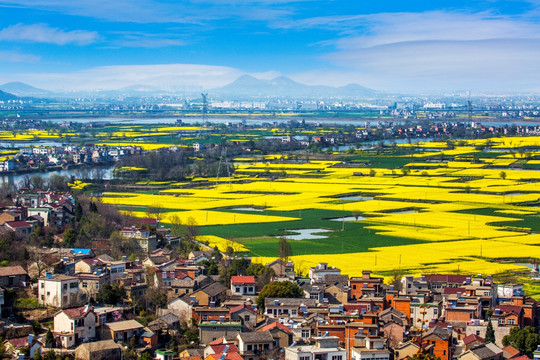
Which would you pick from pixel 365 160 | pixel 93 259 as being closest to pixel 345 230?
pixel 93 259

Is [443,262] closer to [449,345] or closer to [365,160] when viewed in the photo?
[449,345]

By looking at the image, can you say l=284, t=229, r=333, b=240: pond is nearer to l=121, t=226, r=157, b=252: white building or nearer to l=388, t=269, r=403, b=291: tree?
l=121, t=226, r=157, b=252: white building

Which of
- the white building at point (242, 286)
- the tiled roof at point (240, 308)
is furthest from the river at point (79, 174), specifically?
the tiled roof at point (240, 308)

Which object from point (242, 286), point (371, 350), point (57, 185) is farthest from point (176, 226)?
point (371, 350)

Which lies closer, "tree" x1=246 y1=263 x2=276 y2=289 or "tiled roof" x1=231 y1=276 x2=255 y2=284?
"tiled roof" x1=231 y1=276 x2=255 y2=284

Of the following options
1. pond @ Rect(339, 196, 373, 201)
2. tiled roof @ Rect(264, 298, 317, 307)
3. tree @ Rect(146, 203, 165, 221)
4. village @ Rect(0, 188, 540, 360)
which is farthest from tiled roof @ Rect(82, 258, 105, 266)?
pond @ Rect(339, 196, 373, 201)

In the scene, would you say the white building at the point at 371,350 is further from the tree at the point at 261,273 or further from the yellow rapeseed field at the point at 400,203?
the yellow rapeseed field at the point at 400,203
